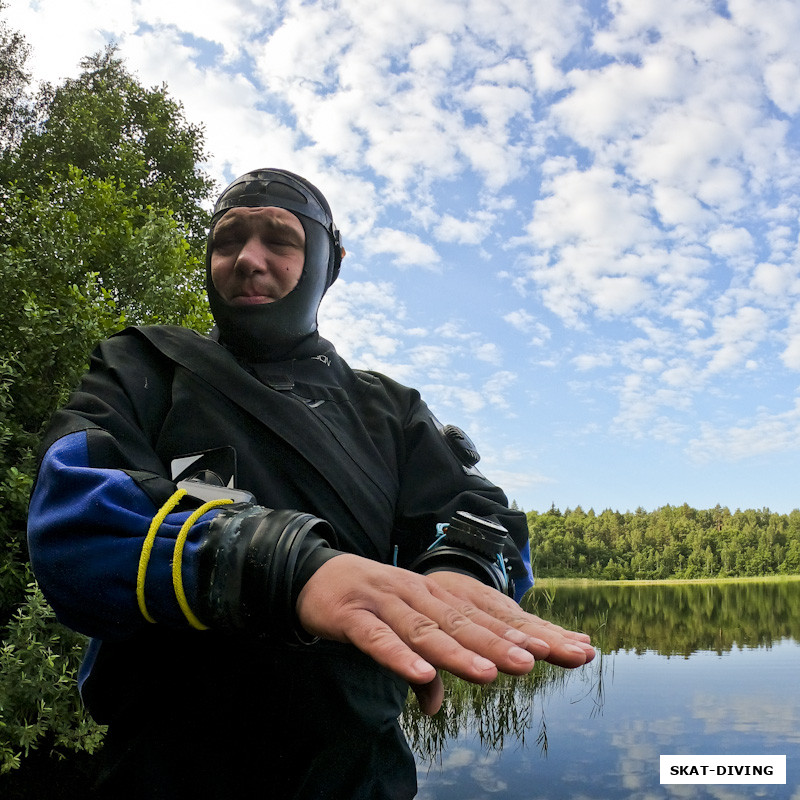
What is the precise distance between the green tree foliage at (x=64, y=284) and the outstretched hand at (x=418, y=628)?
4.98 meters

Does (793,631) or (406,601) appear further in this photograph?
(793,631)

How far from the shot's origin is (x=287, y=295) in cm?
180

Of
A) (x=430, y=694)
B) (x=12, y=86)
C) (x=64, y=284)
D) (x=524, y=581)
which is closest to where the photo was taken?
(x=430, y=694)

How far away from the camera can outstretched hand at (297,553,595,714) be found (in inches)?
37.2

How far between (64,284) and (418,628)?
6.72 m

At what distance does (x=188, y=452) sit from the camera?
1.47 metres

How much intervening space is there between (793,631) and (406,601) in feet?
67.0

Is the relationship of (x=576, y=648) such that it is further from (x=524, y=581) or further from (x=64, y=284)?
(x=64, y=284)

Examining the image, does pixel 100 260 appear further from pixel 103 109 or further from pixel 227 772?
pixel 227 772

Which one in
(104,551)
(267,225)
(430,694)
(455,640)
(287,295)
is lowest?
(430,694)

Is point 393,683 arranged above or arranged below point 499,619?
below

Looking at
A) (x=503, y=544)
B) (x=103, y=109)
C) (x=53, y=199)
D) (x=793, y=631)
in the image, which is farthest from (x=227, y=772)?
(x=793, y=631)

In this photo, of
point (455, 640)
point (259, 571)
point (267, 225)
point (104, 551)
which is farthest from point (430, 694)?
point (267, 225)

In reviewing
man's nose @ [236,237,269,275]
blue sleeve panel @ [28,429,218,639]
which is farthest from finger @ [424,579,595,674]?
man's nose @ [236,237,269,275]
